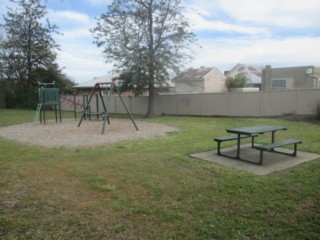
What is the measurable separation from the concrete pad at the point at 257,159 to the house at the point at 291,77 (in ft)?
81.7

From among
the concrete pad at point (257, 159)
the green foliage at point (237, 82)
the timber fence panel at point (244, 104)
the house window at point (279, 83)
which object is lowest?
the concrete pad at point (257, 159)

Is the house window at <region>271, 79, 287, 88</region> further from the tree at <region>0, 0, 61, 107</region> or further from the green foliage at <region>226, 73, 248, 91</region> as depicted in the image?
the tree at <region>0, 0, 61, 107</region>

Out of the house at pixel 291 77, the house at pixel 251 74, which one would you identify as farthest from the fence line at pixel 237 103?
the house at pixel 251 74

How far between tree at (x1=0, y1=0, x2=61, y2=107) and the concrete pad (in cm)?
2201

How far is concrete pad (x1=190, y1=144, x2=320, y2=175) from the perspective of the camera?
504 centimetres

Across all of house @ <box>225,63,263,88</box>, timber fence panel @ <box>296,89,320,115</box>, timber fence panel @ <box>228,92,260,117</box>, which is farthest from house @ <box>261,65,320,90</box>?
timber fence panel @ <box>296,89,320,115</box>

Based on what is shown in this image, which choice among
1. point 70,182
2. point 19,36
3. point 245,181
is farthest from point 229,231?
point 19,36

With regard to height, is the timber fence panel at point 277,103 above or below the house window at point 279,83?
below

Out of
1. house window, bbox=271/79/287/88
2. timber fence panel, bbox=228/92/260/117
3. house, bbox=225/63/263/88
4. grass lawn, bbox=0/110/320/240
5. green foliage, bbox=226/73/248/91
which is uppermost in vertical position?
house, bbox=225/63/263/88

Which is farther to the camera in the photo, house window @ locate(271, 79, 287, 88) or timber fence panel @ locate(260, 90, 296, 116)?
house window @ locate(271, 79, 287, 88)

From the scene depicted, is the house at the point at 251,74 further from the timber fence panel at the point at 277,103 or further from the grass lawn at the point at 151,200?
the grass lawn at the point at 151,200

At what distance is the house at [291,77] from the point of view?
92.6 ft

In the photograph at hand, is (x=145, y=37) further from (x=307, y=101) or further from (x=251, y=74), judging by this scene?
(x=251, y=74)

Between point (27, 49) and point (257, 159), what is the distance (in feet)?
76.7
